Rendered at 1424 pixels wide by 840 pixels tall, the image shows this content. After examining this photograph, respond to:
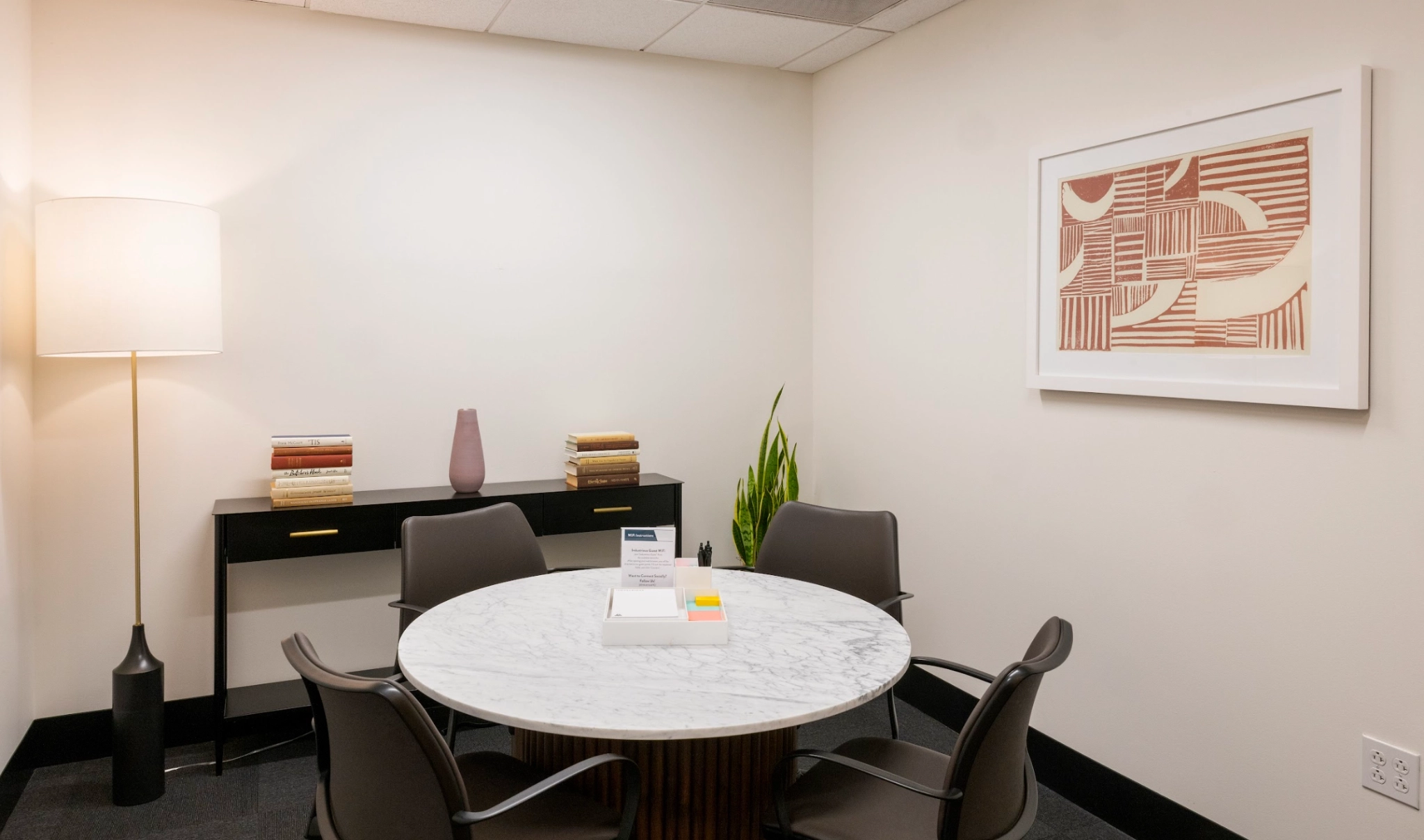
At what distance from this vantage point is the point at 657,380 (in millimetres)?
4008

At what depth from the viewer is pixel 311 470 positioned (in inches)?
126

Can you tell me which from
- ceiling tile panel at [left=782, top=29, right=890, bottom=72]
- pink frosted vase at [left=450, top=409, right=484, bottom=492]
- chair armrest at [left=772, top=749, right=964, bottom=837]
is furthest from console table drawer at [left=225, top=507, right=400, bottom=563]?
ceiling tile panel at [left=782, top=29, right=890, bottom=72]

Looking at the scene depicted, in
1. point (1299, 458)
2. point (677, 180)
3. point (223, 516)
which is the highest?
point (677, 180)

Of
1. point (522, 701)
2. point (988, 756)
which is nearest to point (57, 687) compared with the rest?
point (522, 701)

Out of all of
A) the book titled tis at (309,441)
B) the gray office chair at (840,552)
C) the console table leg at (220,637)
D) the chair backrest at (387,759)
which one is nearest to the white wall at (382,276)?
the book titled tis at (309,441)

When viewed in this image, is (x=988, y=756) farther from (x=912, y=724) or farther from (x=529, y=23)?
(x=529, y=23)

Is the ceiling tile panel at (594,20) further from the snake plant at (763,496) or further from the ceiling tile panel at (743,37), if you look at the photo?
the snake plant at (763,496)

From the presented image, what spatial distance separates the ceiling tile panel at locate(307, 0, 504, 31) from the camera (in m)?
3.26

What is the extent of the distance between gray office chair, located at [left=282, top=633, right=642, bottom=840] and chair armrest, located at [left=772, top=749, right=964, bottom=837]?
28 centimetres

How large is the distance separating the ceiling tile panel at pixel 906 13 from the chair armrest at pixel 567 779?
8.94 feet

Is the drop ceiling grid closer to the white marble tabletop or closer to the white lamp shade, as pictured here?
the white lamp shade

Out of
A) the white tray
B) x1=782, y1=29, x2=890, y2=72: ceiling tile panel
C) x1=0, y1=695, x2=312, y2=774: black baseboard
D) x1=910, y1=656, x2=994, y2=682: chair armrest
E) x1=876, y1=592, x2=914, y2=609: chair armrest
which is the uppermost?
x1=782, y1=29, x2=890, y2=72: ceiling tile panel

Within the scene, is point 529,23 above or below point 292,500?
above

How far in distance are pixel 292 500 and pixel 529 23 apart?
194 cm
